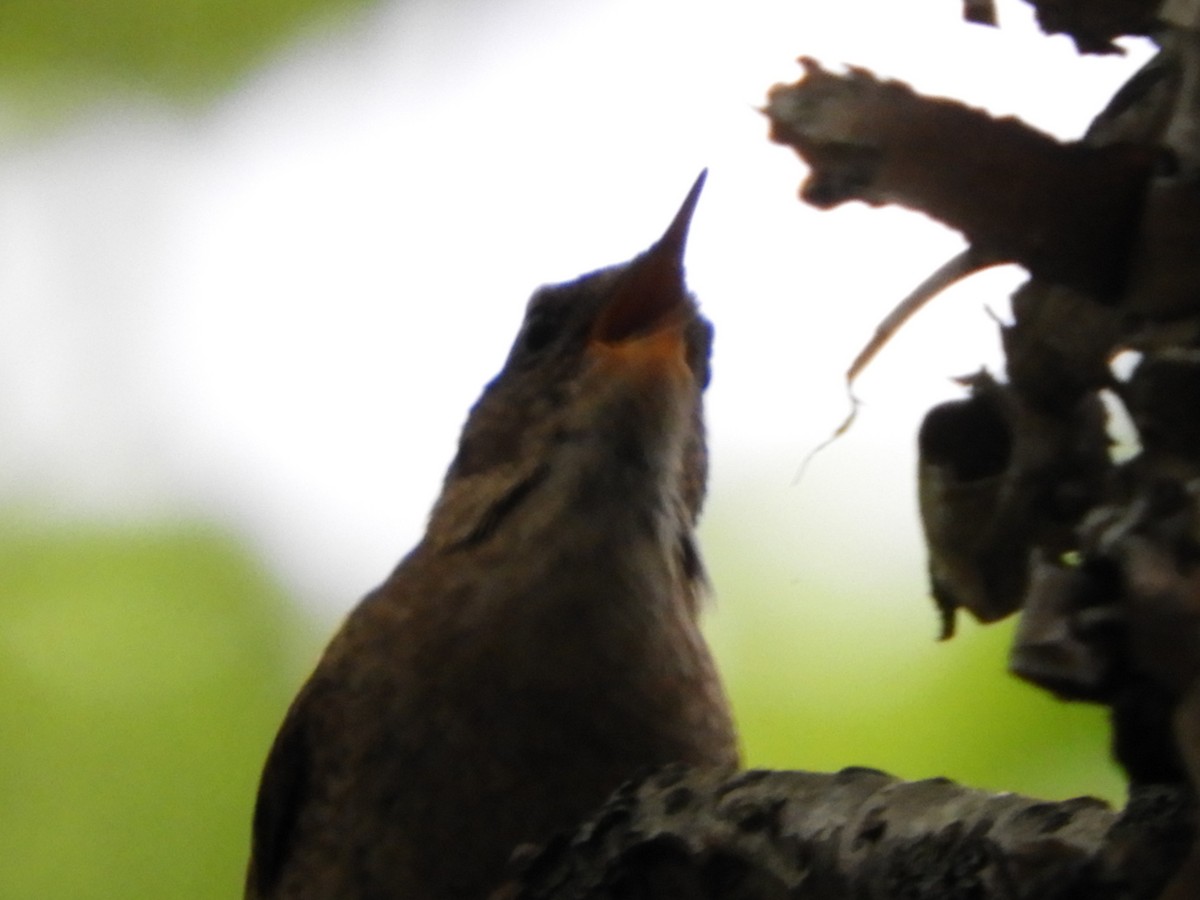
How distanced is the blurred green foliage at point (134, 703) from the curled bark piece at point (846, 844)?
5.77 feet

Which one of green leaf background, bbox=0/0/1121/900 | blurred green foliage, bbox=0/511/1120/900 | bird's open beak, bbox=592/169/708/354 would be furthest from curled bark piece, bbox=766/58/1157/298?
green leaf background, bbox=0/0/1121/900

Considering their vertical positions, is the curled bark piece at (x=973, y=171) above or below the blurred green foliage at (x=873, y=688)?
above

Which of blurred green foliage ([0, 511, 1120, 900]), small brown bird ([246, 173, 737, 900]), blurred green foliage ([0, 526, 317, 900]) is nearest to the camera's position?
small brown bird ([246, 173, 737, 900])

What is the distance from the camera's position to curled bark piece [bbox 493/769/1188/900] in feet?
2.39

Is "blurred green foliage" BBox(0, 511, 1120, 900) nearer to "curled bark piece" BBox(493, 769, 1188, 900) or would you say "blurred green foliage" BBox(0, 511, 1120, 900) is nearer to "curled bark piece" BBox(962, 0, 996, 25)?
"curled bark piece" BBox(493, 769, 1188, 900)

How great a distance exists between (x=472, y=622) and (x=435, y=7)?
5.56 ft

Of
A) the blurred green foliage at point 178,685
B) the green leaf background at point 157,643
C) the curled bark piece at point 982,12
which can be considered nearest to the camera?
the curled bark piece at point 982,12

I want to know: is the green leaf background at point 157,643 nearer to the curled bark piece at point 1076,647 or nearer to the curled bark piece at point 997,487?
the curled bark piece at point 997,487

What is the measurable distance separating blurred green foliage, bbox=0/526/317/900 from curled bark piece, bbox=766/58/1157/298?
2193mm

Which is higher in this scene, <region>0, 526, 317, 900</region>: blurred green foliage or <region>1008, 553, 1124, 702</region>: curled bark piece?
<region>1008, 553, 1124, 702</region>: curled bark piece

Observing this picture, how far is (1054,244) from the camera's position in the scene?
0.78 metres

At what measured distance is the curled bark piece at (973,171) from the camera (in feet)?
2.51

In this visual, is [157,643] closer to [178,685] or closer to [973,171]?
[178,685]

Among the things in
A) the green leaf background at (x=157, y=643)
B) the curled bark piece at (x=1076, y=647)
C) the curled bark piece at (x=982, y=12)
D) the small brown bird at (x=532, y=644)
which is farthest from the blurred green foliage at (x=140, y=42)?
the curled bark piece at (x=1076, y=647)
